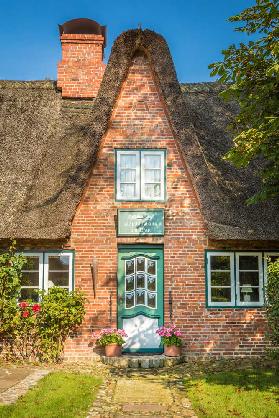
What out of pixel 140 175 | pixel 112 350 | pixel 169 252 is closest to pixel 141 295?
pixel 169 252

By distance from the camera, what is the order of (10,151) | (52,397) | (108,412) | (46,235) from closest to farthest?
(108,412) → (52,397) → (46,235) → (10,151)

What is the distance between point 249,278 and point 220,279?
0.71 m

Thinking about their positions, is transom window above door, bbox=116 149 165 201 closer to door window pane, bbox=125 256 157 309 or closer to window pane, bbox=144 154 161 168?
window pane, bbox=144 154 161 168

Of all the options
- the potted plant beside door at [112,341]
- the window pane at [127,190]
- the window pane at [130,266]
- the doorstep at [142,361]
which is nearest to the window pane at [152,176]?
the window pane at [127,190]

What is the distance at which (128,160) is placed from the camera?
13117 millimetres

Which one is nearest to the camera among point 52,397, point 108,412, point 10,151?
point 108,412

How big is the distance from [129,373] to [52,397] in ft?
8.97

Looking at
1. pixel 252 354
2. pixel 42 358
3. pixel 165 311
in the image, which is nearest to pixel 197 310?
pixel 165 311

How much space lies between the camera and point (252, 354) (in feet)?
40.7

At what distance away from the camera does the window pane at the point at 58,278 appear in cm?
1262

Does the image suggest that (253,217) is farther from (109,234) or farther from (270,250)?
(109,234)

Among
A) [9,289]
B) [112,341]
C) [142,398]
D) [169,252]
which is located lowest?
[142,398]

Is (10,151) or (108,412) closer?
(108,412)

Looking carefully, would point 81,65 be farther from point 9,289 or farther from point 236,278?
point 236,278
